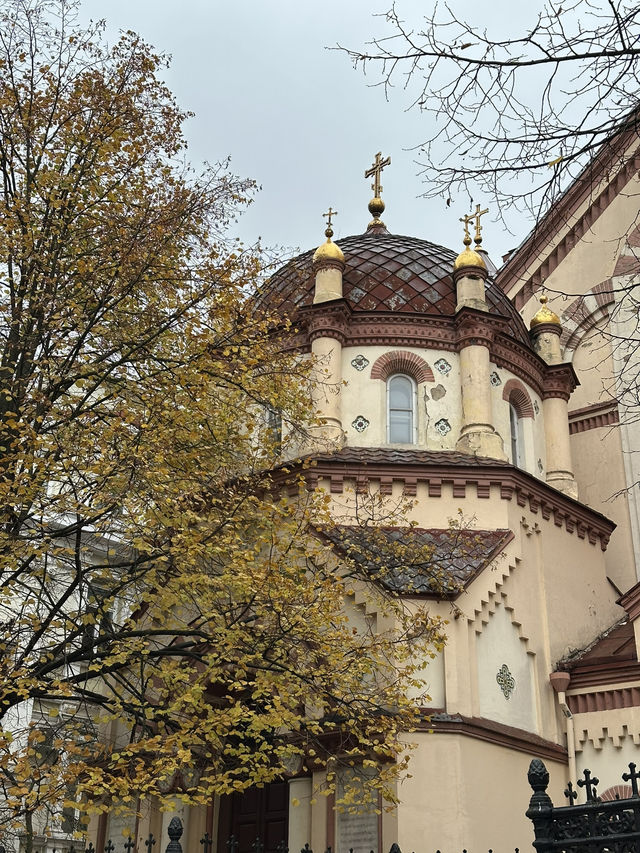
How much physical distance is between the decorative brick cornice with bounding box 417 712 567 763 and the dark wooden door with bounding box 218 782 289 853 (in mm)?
2852

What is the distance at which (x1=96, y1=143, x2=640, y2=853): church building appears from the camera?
537 inches

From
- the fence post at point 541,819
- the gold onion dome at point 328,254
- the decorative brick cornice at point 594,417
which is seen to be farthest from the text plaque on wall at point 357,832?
the decorative brick cornice at point 594,417

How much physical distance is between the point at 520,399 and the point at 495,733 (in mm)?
6774

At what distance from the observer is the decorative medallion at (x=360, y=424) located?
17281mm

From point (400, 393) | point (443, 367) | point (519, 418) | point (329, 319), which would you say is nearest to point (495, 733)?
point (400, 393)

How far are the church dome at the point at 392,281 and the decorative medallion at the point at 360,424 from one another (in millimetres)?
2032

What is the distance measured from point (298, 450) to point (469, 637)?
4.17 meters

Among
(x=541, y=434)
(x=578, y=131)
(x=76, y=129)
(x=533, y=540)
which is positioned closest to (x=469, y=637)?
(x=533, y=540)

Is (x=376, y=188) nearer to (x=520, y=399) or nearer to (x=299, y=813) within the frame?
(x=520, y=399)

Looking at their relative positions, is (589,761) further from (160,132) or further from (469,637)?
(160,132)

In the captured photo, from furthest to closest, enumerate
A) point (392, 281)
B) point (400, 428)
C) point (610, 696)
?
point (392, 281), point (400, 428), point (610, 696)

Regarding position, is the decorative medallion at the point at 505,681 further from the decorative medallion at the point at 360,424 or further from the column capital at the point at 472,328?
the column capital at the point at 472,328

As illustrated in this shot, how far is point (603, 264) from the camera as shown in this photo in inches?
914

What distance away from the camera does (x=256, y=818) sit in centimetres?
1559
